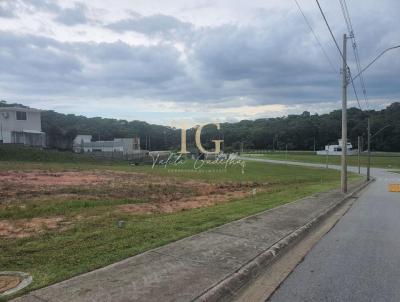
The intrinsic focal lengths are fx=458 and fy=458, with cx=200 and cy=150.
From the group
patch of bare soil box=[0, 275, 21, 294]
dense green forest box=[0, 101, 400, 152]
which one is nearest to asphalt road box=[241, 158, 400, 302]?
patch of bare soil box=[0, 275, 21, 294]

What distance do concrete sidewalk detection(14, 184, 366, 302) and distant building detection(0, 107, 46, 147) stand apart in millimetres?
70237

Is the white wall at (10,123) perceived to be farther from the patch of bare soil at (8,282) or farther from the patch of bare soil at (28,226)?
the patch of bare soil at (8,282)

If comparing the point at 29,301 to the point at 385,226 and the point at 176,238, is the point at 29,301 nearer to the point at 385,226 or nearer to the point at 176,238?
the point at 176,238

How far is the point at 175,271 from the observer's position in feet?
22.3

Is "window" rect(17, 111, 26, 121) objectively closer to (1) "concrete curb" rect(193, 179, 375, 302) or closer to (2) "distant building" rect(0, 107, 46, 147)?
(2) "distant building" rect(0, 107, 46, 147)

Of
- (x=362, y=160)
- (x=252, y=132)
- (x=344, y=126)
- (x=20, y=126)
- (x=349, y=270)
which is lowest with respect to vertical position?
(x=362, y=160)

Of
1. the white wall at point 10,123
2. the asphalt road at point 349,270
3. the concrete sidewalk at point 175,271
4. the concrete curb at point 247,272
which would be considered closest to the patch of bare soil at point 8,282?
the concrete sidewalk at point 175,271

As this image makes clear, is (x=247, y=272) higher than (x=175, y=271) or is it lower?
lower

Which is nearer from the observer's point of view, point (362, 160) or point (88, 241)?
point (88, 241)

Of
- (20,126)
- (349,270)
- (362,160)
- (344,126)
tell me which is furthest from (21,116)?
(362,160)

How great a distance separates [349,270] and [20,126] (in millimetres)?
75473

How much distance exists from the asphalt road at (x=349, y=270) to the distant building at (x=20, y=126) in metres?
70.4

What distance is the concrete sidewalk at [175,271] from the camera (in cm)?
559

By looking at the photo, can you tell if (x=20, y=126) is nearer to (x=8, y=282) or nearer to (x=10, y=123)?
(x=10, y=123)
